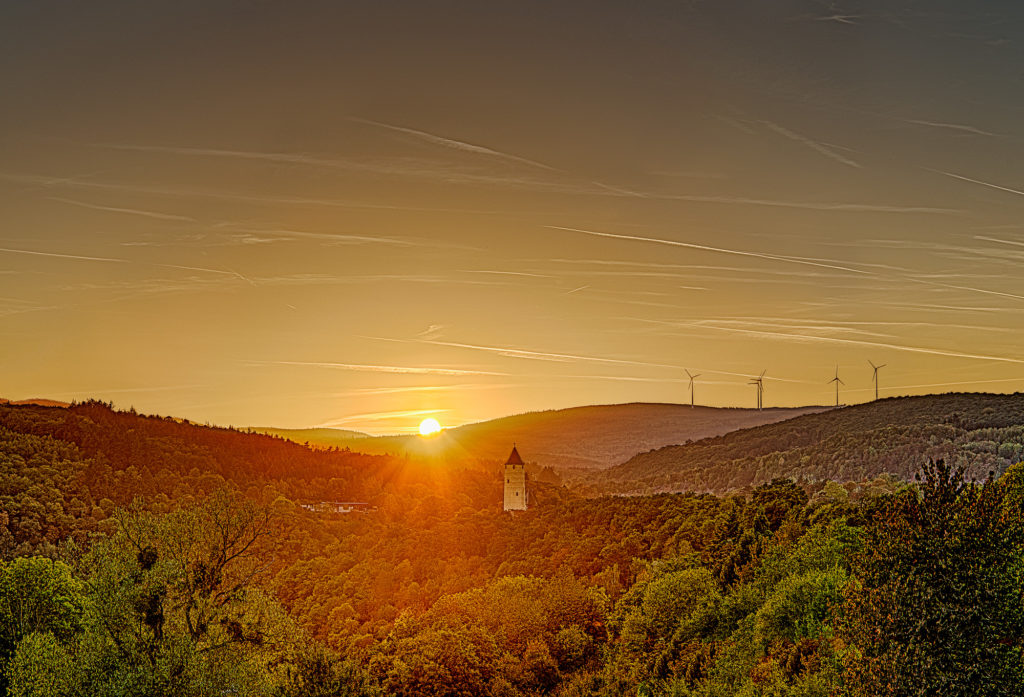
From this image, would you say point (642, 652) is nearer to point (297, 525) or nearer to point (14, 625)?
point (14, 625)

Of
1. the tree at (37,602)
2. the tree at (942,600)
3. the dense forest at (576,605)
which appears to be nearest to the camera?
the tree at (942,600)

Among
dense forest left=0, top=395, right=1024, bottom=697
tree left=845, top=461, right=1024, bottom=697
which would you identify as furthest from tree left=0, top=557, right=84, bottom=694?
tree left=845, top=461, right=1024, bottom=697

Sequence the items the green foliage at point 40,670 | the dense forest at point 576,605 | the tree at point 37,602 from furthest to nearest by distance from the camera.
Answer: the tree at point 37,602 < the green foliage at point 40,670 < the dense forest at point 576,605

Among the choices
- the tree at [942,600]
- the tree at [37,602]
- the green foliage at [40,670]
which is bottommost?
the green foliage at [40,670]

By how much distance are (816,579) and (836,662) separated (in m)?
16.1

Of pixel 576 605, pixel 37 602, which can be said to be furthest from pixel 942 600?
pixel 576 605

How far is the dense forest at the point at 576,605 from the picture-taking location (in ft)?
159

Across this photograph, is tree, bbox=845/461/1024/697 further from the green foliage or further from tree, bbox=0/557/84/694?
tree, bbox=0/557/84/694

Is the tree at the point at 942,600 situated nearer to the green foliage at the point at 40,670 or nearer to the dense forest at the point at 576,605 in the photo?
the dense forest at the point at 576,605

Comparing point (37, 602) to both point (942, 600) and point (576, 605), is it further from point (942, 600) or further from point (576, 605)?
point (576, 605)

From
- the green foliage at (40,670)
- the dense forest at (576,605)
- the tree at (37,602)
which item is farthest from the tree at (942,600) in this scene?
the tree at (37,602)

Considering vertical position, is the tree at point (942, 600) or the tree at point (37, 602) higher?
the tree at point (942, 600)

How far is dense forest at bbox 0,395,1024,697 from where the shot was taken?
48500 millimetres

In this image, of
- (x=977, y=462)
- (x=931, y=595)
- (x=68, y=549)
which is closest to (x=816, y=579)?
(x=931, y=595)
